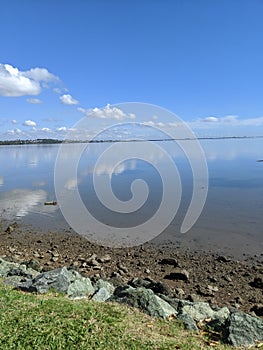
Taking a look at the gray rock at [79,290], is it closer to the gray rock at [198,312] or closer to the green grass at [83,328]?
the green grass at [83,328]

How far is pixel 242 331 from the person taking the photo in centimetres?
524

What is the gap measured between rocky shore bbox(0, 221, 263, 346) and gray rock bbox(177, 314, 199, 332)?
2 cm

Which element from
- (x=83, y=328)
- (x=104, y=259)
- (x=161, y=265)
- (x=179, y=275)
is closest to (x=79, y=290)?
(x=83, y=328)

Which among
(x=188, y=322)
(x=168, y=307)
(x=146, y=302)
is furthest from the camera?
(x=168, y=307)

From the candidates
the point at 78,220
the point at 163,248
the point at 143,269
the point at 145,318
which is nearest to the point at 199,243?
the point at 163,248

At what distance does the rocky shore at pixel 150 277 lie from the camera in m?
6.05

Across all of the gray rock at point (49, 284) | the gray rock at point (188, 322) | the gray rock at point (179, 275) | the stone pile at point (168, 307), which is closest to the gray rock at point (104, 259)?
the gray rock at point (179, 275)

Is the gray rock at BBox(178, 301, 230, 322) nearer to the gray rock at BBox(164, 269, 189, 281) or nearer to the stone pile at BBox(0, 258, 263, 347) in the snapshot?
the stone pile at BBox(0, 258, 263, 347)

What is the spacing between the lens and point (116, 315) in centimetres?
543

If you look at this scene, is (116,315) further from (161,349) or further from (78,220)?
(78,220)

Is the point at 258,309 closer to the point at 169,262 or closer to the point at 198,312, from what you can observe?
the point at 198,312

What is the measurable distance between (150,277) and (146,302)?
4777mm

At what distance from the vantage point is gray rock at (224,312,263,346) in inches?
201

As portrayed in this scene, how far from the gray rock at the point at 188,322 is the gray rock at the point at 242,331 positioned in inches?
20.7
